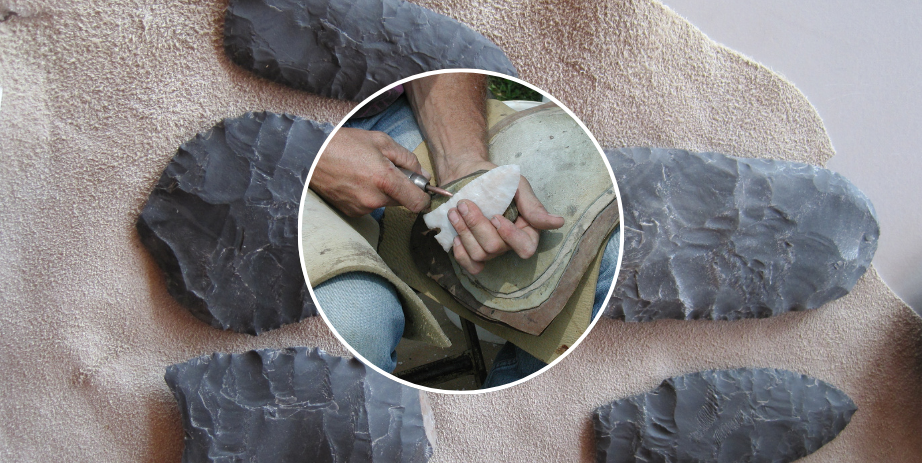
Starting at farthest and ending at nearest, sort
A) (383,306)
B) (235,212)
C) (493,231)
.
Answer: (235,212), (383,306), (493,231)

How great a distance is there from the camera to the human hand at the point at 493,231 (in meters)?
0.44

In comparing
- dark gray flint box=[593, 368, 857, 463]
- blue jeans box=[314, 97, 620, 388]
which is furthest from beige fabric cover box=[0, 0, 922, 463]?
blue jeans box=[314, 97, 620, 388]

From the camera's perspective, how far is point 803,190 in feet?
3.27

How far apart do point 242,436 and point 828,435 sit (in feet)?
3.24

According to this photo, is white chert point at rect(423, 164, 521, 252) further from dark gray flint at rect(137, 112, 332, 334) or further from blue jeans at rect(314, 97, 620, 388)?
dark gray flint at rect(137, 112, 332, 334)

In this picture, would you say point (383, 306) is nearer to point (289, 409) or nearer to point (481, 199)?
point (481, 199)

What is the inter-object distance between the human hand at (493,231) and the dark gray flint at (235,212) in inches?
21.5

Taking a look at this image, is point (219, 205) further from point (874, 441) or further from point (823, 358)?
point (874, 441)

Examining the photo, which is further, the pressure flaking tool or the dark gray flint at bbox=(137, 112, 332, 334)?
the dark gray flint at bbox=(137, 112, 332, 334)

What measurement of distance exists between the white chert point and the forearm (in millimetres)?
20

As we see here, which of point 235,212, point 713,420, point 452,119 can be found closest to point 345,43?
point 235,212

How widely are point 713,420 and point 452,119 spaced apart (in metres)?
0.77

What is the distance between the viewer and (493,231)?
442 millimetres

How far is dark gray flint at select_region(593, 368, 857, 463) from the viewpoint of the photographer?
1011 mm
